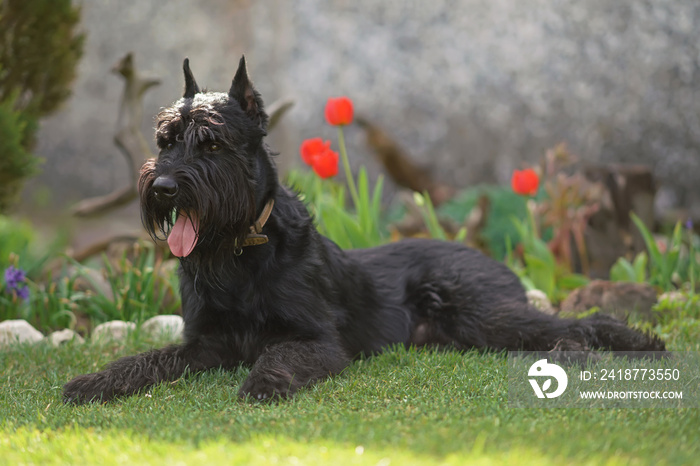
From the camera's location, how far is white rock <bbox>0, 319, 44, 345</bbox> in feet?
13.6

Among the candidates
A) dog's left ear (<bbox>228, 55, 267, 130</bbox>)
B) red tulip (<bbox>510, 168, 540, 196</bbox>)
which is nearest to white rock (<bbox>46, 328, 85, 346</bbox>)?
dog's left ear (<bbox>228, 55, 267, 130</bbox>)

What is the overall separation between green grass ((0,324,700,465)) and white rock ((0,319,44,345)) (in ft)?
3.18

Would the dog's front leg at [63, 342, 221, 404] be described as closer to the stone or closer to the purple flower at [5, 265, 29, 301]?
the purple flower at [5, 265, 29, 301]

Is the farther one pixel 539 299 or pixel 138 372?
pixel 539 299

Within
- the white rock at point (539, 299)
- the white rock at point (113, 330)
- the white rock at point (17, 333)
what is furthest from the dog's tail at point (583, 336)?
the white rock at point (17, 333)

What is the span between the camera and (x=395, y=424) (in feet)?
7.90

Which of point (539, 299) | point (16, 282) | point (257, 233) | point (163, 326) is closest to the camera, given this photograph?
point (257, 233)

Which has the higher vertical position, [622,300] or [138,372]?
[138,372]

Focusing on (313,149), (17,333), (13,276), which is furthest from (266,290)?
(13,276)

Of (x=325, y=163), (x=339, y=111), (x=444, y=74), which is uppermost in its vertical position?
(x=444, y=74)

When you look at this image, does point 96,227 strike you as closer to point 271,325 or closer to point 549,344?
point 271,325

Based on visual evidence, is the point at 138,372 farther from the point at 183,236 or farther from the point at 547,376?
the point at 547,376

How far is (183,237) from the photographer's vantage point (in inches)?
119

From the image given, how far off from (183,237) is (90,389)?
2.59 feet
